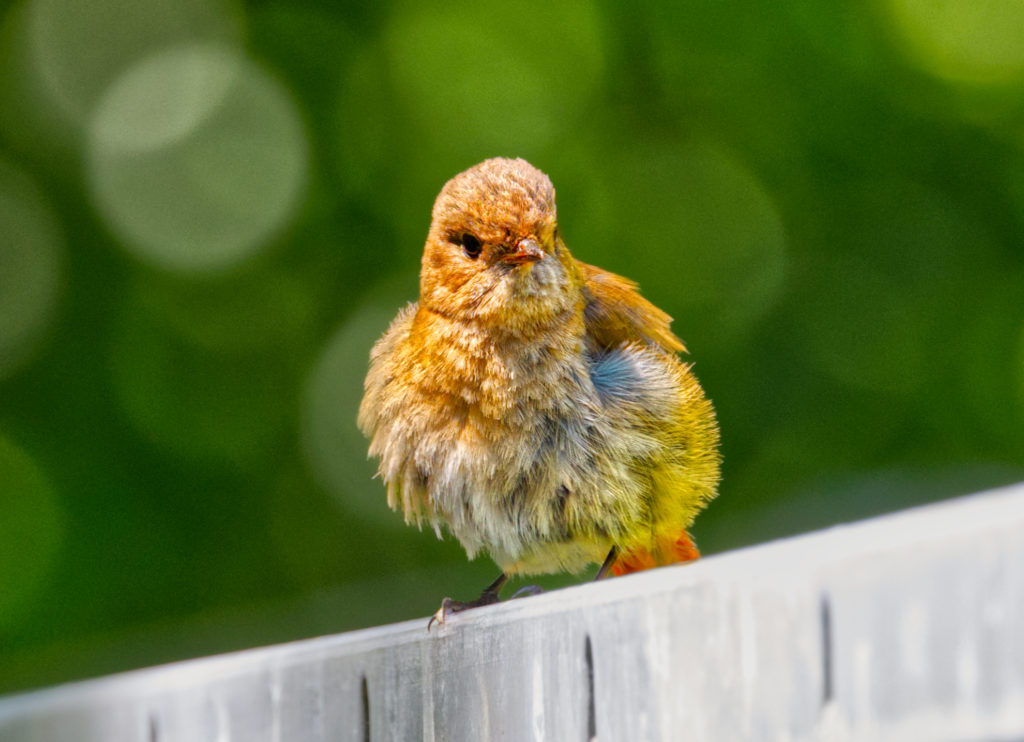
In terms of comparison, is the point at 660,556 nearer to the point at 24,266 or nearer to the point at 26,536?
the point at 26,536

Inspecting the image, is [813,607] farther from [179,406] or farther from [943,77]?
[179,406]

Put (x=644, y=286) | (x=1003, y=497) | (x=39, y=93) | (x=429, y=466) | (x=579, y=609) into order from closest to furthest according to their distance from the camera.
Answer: (x=1003, y=497) → (x=579, y=609) → (x=429, y=466) → (x=644, y=286) → (x=39, y=93)

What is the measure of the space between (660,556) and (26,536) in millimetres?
2554

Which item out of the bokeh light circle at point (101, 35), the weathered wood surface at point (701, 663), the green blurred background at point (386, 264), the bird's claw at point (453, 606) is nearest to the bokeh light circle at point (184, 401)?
the green blurred background at point (386, 264)

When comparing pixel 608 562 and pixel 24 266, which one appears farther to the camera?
pixel 24 266

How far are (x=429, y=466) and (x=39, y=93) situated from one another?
3.06m

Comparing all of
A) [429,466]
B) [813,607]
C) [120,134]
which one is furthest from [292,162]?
[813,607]

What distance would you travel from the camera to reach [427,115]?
15.2ft

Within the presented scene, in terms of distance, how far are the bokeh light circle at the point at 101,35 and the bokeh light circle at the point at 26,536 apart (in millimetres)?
1406

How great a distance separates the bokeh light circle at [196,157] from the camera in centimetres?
462

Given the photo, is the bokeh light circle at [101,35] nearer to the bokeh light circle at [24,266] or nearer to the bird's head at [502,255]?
the bokeh light circle at [24,266]

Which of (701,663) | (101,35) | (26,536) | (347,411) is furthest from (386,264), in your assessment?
(701,663)

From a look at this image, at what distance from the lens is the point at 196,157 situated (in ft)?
17.0

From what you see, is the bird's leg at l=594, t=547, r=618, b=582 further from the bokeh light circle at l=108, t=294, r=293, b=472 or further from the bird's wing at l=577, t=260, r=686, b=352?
the bokeh light circle at l=108, t=294, r=293, b=472
